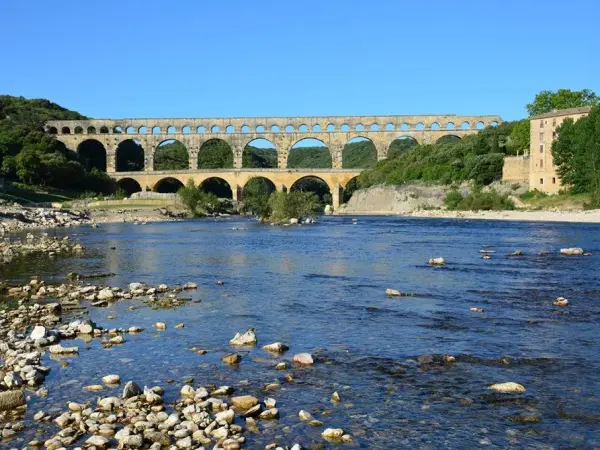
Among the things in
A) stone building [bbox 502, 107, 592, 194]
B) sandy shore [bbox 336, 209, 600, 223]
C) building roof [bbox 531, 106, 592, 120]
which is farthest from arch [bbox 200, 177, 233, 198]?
building roof [bbox 531, 106, 592, 120]

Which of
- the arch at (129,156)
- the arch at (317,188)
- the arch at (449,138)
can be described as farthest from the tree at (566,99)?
the arch at (129,156)

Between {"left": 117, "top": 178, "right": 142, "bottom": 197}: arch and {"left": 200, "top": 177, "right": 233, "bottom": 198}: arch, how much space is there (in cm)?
1004

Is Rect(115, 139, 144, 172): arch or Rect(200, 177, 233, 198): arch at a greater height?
Rect(115, 139, 144, 172): arch

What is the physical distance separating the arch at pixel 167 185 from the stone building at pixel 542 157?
5141cm

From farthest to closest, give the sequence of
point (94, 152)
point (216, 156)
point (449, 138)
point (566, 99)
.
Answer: point (216, 156) → point (94, 152) → point (449, 138) → point (566, 99)

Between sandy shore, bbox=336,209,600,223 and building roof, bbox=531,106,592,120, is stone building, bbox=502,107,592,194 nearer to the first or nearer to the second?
building roof, bbox=531,106,592,120

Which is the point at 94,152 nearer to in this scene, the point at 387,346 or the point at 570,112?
the point at 570,112

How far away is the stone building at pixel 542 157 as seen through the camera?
6038 centimetres

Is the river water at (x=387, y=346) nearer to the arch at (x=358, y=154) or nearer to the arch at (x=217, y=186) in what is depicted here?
the arch at (x=217, y=186)

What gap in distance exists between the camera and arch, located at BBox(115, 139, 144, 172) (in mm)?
104500

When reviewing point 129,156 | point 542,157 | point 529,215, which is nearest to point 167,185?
point 129,156

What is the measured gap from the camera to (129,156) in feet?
354

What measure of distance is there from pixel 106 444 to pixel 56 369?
2.86 meters

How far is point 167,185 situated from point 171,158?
19.6 meters
